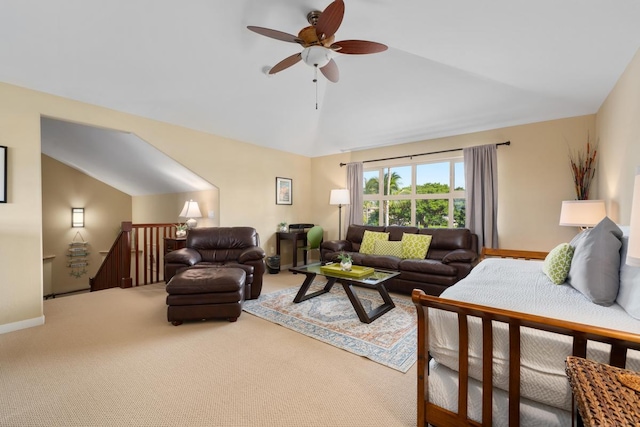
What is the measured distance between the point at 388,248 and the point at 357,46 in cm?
301

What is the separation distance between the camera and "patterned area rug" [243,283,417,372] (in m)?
2.27

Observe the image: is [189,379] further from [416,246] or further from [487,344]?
[416,246]

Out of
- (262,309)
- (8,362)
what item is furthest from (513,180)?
(8,362)

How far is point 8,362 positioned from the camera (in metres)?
2.12

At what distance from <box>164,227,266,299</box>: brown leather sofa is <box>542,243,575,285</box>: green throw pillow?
3035mm

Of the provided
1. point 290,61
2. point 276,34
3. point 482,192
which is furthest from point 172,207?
point 482,192

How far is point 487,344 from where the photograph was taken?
4.01ft

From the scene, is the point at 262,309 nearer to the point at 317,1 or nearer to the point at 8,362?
the point at 8,362

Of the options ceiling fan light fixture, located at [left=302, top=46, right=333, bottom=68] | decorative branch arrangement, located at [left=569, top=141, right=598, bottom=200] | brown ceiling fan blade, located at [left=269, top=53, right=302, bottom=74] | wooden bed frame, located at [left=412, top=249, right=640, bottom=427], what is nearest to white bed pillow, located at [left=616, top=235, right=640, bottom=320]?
wooden bed frame, located at [left=412, top=249, right=640, bottom=427]

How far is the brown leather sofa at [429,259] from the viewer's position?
3570 millimetres

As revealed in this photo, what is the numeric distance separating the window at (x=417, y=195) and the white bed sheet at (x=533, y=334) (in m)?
2.78

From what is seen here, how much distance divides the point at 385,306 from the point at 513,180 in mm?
2711

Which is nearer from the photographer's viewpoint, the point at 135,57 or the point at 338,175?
the point at 135,57

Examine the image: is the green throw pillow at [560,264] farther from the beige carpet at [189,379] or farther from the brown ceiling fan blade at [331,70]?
the brown ceiling fan blade at [331,70]
